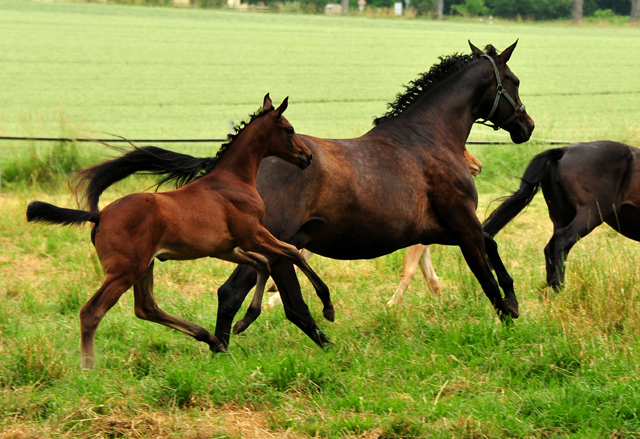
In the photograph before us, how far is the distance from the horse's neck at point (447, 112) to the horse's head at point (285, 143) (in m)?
1.02

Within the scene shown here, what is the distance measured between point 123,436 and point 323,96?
22864mm

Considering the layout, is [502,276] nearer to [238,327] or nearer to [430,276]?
[430,276]

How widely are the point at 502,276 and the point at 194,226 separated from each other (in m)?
2.44

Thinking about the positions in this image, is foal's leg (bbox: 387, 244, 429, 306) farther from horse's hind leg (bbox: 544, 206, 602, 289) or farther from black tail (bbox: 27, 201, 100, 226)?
black tail (bbox: 27, 201, 100, 226)

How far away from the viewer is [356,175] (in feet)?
15.8

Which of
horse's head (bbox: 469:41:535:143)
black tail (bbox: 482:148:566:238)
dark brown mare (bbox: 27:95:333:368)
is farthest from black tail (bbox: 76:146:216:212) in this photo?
black tail (bbox: 482:148:566:238)

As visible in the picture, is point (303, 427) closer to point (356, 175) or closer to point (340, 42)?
point (356, 175)

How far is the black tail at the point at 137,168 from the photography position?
4.86m

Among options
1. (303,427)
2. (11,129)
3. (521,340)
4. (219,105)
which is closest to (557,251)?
(521,340)

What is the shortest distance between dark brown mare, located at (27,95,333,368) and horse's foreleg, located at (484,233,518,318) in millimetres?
1444

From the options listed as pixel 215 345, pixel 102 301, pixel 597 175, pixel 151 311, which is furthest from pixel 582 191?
pixel 102 301

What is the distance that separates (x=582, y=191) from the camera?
6.78 meters

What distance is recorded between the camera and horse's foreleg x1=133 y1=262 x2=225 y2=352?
4535 mm

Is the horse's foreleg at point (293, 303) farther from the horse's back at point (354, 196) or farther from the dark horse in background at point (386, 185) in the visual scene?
the horse's back at point (354, 196)
